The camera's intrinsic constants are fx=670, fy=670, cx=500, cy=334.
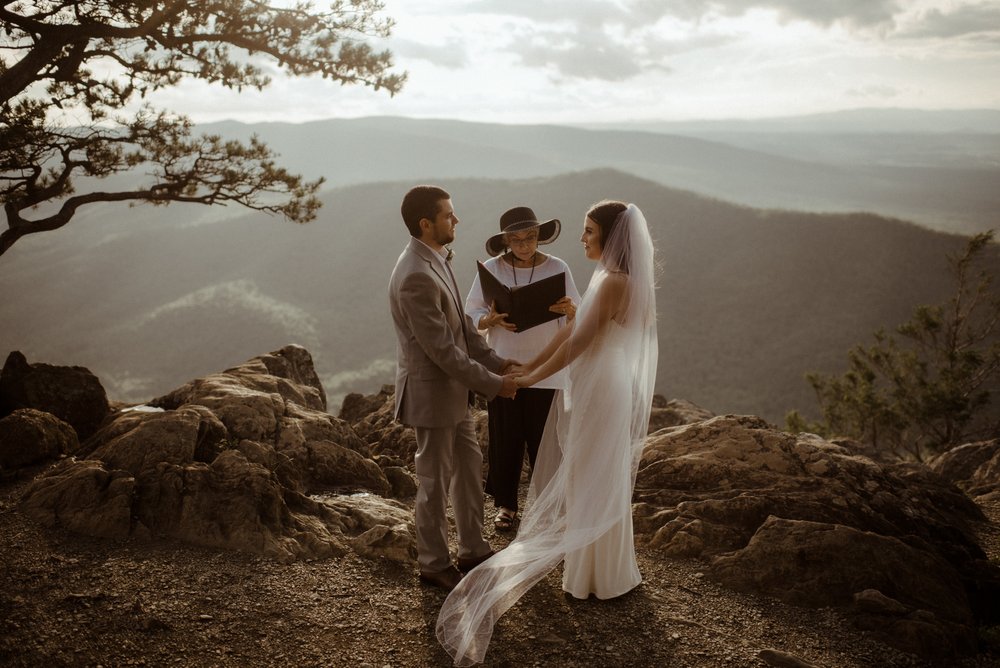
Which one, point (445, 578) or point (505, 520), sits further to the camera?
point (505, 520)

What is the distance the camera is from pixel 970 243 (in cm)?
1554

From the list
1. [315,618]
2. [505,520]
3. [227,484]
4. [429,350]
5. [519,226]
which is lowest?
[505,520]

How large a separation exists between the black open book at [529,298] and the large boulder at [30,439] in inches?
145

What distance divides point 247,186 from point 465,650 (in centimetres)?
684

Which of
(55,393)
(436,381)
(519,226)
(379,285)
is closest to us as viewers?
(436,381)

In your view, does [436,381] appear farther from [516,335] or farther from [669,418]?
[669,418]

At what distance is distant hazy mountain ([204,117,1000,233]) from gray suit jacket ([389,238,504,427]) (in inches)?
4049

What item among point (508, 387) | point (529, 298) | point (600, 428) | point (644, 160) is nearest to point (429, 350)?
point (508, 387)

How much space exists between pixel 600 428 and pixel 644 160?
16795 cm

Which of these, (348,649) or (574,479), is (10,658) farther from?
(574,479)

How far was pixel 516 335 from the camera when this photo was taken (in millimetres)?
4961

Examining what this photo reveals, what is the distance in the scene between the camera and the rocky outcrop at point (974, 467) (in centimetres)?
738

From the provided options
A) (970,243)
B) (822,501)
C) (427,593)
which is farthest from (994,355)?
(427,593)

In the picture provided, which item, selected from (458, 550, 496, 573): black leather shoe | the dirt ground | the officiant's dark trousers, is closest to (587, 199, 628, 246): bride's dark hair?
the officiant's dark trousers
